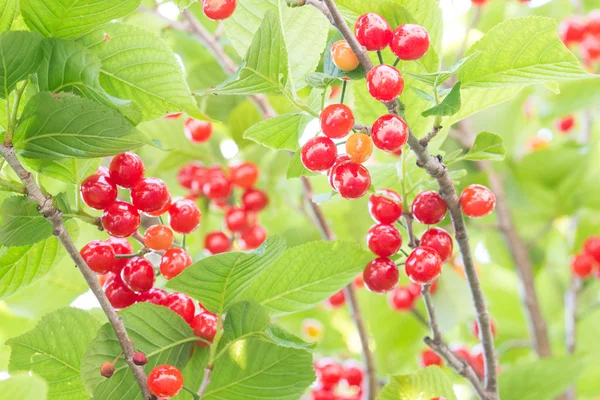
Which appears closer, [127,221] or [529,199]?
[127,221]

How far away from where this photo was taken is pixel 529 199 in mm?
2834

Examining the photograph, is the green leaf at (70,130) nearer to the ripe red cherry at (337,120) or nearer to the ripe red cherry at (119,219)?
the ripe red cherry at (119,219)

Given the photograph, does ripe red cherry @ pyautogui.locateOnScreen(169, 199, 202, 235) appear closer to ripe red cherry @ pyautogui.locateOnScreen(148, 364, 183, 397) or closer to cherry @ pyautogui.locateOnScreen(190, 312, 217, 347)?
cherry @ pyautogui.locateOnScreen(190, 312, 217, 347)

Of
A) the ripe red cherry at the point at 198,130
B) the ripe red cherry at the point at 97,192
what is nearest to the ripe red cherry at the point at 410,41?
the ripe red cherry at the point at 97,192

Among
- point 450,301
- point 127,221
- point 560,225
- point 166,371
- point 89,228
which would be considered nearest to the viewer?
point 166,371

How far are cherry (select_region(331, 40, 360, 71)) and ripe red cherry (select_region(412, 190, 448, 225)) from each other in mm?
263

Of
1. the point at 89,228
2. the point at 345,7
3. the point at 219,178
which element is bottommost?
the point at 345,7

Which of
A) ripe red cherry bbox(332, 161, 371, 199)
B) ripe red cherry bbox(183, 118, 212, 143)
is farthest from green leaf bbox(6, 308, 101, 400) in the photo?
ripe red cherry bbox(183, 118, 212, 143)

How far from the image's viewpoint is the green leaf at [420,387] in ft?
3.83

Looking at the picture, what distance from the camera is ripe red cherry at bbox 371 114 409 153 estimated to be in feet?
3.26

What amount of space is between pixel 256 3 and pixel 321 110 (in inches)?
8.1

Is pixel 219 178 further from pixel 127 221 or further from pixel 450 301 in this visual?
pixel 127 221

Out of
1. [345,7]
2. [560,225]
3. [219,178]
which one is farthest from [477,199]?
[560,225]

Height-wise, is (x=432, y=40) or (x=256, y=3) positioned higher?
(x=256, y=3)
